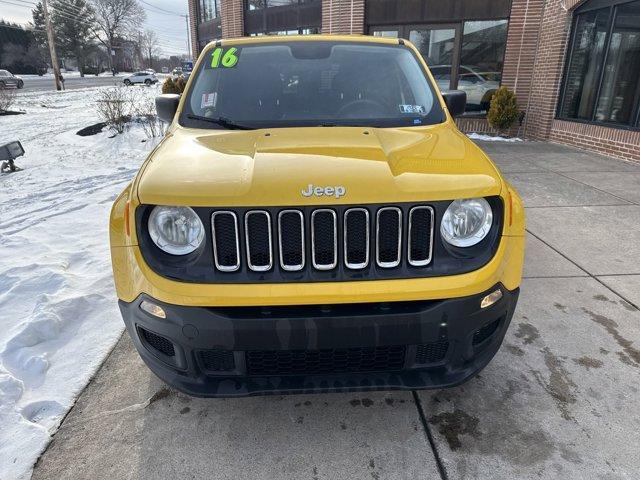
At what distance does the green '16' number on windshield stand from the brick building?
7791 mm

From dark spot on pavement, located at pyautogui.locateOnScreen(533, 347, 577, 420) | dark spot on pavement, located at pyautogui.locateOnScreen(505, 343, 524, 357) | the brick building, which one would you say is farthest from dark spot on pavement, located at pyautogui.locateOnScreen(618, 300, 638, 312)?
the brick building

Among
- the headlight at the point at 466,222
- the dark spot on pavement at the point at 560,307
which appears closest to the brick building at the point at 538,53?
the dark spot on pavement at the point at 560,307

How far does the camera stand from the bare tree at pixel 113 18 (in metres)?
77.2

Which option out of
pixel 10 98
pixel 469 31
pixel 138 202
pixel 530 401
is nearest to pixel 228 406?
pixel 138 202

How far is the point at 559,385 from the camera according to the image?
2549 mm

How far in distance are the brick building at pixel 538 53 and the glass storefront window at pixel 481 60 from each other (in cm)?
2

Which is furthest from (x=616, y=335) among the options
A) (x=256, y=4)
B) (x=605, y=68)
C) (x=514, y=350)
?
(x=256, y=4)

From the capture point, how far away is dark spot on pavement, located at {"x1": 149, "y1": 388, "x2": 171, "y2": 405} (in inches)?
97.0

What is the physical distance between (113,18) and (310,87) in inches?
3617

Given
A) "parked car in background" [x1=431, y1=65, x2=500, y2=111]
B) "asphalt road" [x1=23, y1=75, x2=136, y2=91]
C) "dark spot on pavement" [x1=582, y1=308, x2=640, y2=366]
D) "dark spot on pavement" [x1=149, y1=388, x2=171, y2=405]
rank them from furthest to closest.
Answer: "asphalt road" [x1=23, y1=75, x2=136, y2=91], "parked car in background" [x1=431, y1=65, x2=500, y2=111], "dark spot on pavement" [x1=582, y1=308, x2=640, y2=366], "dark spot on pavement" [x1=149, y1=388, x2=171, y2=405]

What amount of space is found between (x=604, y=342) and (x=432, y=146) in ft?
5.82

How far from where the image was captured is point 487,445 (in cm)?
215

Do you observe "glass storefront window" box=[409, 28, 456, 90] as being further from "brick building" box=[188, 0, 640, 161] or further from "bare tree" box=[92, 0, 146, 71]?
"bare tree" box=[92, 0, 146, 71]

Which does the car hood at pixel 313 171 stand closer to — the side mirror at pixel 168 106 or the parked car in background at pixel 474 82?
the side mirror at pixel 168 106
